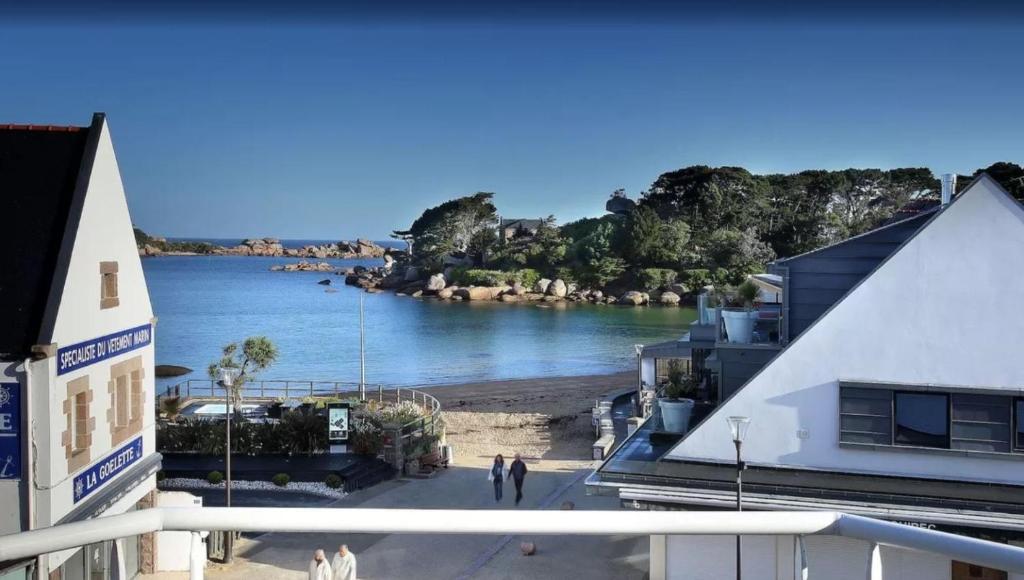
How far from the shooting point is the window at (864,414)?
13.1 metres

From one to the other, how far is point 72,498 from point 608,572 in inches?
320

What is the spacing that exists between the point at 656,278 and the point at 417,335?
119ft

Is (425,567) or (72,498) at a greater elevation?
(72,498)

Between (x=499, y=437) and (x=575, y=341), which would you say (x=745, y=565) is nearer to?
(x=499, y=437)

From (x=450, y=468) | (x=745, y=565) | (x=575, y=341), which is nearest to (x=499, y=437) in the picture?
(x=450, y=468)

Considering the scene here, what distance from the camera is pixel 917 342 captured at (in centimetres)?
1291

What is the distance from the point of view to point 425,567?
14328mm

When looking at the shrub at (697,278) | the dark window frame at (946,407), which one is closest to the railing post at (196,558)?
the dark window frame at (946,407)

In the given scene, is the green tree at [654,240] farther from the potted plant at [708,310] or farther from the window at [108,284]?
the window at [108,284]

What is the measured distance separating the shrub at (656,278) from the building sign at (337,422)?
93.3 m

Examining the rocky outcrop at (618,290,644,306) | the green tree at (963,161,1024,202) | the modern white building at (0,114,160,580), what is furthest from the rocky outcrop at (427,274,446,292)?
the modern white building at (0,114,160,580)

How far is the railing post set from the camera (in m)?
2.28

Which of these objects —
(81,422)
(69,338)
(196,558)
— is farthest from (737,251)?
(196,558)

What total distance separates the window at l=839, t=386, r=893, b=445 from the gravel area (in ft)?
37.6
